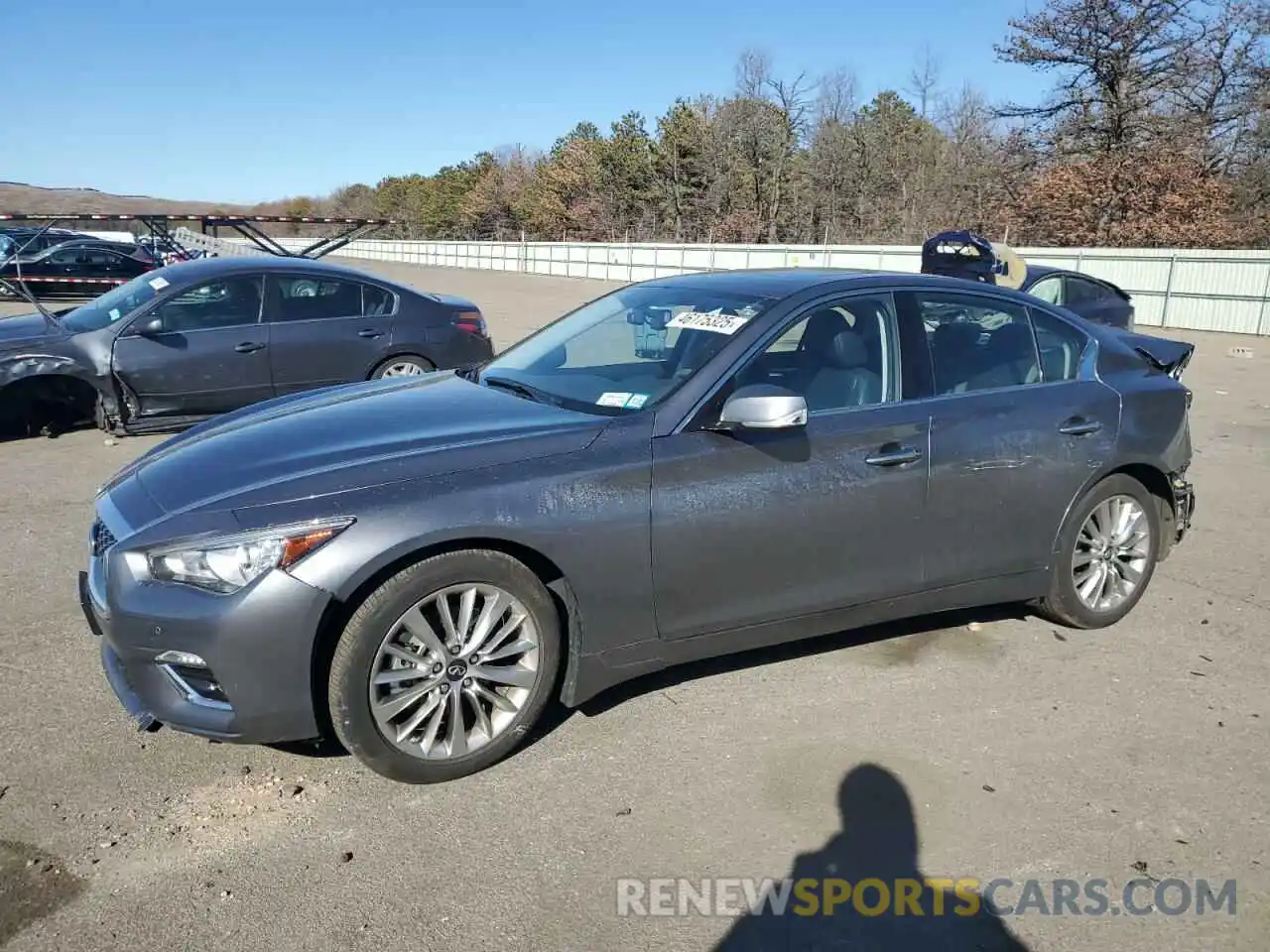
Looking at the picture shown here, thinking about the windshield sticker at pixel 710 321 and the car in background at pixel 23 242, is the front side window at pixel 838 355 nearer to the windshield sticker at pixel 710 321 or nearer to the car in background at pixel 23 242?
the windshield sticker at pixel 710 321

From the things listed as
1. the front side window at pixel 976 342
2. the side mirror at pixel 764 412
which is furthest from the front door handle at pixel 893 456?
the side mirror at pixel 764 412

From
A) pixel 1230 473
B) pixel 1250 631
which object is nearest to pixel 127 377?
pixel 1250 631

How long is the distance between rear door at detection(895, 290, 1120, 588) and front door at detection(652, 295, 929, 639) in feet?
0.47

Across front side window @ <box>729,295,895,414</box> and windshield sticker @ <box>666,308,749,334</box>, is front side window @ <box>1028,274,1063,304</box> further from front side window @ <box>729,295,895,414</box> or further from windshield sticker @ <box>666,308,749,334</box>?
windshield sticker @ <box>666,308,749,334</box>

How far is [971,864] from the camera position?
2949mm

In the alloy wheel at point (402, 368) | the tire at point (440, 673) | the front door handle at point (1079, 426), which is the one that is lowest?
the tire at point (440, 673)

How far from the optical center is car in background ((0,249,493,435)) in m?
7.88

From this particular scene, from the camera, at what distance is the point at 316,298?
8609mm

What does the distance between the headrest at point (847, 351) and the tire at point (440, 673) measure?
1599mm

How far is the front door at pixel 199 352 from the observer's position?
7895 millimetres

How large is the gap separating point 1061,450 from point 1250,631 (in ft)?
4.65

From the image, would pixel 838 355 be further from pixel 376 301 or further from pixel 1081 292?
pixel 1081 292

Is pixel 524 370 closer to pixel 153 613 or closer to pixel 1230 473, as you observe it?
pixel 153 613

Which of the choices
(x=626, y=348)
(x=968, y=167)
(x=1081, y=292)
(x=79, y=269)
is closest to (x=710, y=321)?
(x=626, y=348)
